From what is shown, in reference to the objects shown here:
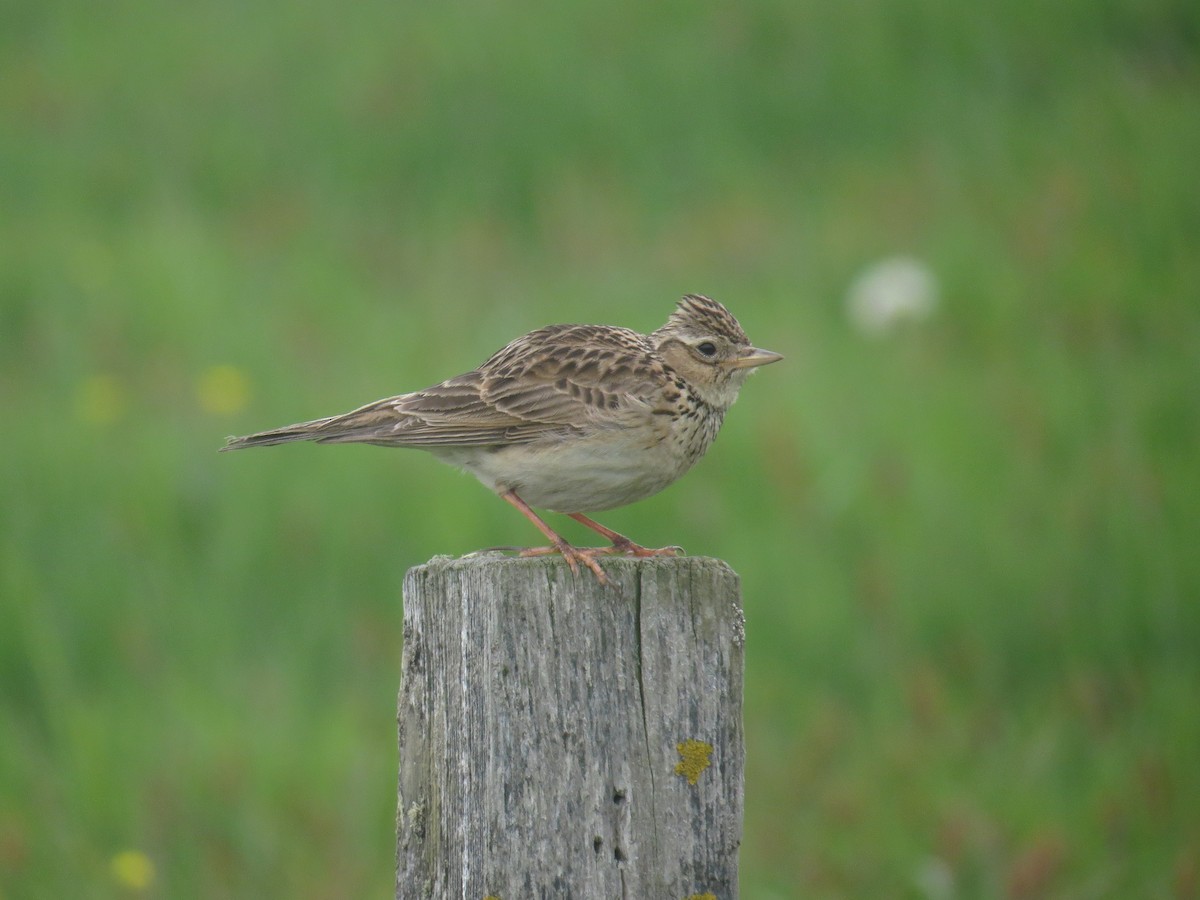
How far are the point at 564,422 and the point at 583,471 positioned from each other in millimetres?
206

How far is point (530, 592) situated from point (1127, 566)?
20.4ft

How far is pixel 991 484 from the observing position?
9711mm

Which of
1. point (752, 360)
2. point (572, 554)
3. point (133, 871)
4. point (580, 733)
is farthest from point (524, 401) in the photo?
point (133, 871)

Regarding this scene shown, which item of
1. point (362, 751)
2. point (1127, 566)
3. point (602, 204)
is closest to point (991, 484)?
point (1127, 566)

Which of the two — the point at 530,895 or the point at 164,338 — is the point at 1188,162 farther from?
the point at 530,895

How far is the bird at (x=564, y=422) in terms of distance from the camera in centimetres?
513

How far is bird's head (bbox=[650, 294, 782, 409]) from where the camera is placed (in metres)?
5.60

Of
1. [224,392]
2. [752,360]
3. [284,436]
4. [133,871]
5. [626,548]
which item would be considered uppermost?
[224,392]

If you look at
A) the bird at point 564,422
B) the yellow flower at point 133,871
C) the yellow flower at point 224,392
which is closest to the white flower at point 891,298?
the yellow flower at point 224,392

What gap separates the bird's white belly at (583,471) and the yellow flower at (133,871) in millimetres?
2825

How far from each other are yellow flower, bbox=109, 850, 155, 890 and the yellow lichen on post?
3.98 metres

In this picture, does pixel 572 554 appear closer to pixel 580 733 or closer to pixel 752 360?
pixel 580 733

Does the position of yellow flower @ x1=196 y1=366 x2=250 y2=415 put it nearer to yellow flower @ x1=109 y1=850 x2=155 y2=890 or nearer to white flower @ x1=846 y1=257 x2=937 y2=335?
yellow flower @ x1=109 y1=850 x2=155 y2=890

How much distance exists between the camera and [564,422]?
521cm
